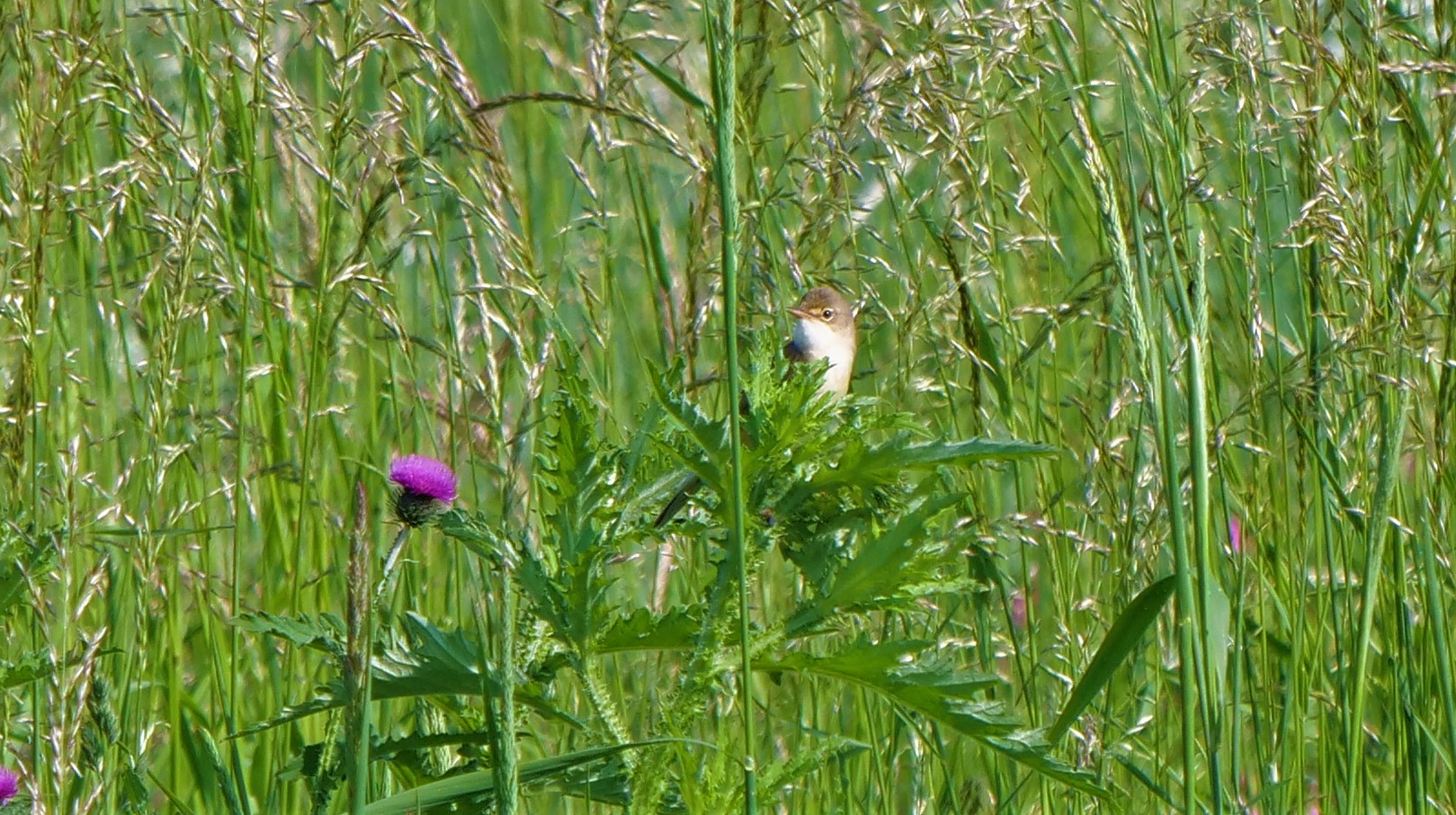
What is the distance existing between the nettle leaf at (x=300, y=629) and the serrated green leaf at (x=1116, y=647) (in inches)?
26.8

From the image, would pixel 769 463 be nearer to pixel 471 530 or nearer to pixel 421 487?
pixel 471 530

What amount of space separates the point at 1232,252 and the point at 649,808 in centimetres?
138

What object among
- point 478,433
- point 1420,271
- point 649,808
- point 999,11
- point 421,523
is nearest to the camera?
point 649,808

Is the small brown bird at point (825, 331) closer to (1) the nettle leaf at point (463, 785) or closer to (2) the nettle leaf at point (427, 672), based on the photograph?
(2) the nettle leaf at point (427, 672)

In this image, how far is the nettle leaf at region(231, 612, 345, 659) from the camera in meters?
1.66

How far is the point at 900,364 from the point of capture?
2.29 m

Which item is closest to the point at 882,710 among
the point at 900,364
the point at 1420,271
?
A: the point at 900,364

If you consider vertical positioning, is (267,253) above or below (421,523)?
above

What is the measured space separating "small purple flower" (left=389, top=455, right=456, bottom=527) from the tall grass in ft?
0.29

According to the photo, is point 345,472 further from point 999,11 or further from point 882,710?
point 999,11

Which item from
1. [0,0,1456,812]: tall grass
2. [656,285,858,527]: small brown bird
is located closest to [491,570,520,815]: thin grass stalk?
[0,0,1456,812]: tall grass

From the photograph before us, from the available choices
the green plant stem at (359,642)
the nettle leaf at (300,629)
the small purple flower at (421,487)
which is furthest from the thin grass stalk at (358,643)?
the small purple flower at (421,487)

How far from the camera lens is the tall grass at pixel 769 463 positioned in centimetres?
171

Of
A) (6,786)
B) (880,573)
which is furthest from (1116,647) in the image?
(6,786)
